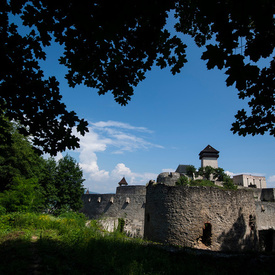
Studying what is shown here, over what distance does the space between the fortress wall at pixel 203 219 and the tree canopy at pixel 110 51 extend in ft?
20.1

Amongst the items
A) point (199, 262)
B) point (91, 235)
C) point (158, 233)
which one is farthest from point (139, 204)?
point (199, 262)

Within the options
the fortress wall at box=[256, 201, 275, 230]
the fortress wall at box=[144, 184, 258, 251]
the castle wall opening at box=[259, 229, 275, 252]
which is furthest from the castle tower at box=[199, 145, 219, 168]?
the fortress wall at box=[144, 184, 258, 251]

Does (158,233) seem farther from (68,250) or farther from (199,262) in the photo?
(68,250)

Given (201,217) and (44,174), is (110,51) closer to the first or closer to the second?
(201,217)

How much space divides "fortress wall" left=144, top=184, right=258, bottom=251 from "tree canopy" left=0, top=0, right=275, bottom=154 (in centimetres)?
612

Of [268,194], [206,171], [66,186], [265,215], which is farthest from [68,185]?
[268,194]

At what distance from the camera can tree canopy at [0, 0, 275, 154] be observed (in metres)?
2.48

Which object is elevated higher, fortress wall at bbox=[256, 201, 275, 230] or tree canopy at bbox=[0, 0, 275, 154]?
tree canopy at bbox=[0, 0, 275, 154]

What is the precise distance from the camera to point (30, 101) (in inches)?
151

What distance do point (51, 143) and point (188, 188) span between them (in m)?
8.54

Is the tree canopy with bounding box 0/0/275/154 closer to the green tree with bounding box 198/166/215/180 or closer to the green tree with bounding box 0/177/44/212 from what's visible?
the green tree with bounding box 0/177/44/212

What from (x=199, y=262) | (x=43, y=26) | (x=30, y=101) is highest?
(x=43, y=26)

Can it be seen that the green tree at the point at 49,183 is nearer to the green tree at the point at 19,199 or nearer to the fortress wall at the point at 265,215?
the green tree at the point at 19,199

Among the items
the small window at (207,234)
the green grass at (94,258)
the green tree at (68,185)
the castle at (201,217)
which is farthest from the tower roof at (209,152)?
the green grass at (94,258)
